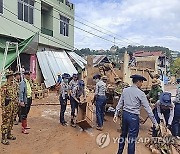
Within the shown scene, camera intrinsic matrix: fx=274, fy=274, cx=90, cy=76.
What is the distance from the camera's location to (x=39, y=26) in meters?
20.2

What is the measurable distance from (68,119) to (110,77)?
2156 mm

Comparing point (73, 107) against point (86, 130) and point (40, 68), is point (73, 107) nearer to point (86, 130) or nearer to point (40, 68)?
point (86, 130)

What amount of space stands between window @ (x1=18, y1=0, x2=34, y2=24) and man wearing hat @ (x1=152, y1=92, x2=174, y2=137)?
44.6ft

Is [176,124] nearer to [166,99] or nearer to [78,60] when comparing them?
[166,99]

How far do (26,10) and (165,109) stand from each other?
1460cm

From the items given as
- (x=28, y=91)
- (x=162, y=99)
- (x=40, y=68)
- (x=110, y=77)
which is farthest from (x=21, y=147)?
(x=40, y=68)

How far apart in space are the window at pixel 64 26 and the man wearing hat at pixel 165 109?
745 inches

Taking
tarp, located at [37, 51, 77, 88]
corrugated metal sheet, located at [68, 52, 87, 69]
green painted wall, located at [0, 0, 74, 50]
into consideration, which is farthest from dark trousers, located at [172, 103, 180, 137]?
corrugated metal sheet, located at [68, 52, 87, 69]

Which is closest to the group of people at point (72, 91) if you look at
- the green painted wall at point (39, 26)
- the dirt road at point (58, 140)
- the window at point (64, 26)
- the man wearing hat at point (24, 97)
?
the dirt road at point (58, 140)

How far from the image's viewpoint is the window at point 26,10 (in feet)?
59.1

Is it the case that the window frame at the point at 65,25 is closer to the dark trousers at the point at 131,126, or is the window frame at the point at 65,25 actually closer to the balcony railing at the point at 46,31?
the balcony railing at the point at 46,31

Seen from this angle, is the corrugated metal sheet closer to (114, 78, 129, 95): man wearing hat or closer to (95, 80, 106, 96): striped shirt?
(114, 78, 129, 95): man wearing hat

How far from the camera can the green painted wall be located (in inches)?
641

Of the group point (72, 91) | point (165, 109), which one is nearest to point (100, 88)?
point (72, 91)
